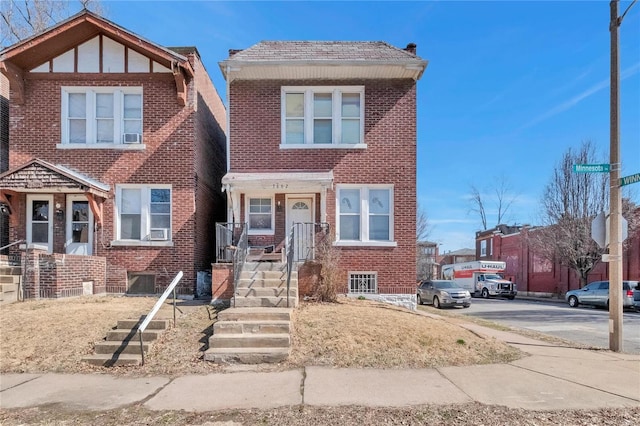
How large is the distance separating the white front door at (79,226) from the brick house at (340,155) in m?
4.44

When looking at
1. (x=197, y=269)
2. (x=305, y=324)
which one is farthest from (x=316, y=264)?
(x=197, y=269)

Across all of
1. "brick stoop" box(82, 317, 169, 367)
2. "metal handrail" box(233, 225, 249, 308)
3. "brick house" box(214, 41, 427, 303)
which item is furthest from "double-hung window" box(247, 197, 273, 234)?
"brick stoop" box(82, 317, 169, 367)

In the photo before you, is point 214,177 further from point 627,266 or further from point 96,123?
point 627,266

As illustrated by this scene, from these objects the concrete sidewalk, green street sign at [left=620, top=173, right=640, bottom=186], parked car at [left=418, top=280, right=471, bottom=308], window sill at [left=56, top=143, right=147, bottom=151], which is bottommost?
parked car at [left=418, top=280, right=471, bottom=308]

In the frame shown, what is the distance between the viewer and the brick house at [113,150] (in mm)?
12156

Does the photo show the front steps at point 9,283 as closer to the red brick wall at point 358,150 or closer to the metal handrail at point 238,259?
the metal handrail at point 238,259

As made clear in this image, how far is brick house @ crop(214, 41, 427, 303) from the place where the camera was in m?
12.3

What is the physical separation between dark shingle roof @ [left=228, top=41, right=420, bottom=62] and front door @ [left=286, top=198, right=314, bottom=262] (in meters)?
4.36

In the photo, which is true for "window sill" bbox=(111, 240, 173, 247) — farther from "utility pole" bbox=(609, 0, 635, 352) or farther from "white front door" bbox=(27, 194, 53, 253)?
"utility pole" bbox=(609, 0, 635, 352)

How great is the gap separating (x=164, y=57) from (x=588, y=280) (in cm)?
3035

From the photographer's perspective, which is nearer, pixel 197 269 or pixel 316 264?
pixel 316 264

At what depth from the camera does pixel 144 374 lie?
245 inches

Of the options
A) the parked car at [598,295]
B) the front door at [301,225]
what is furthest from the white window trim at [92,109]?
the parked car at [598,295]

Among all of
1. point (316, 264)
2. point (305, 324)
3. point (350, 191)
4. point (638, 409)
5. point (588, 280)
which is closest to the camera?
point (638, 409)
